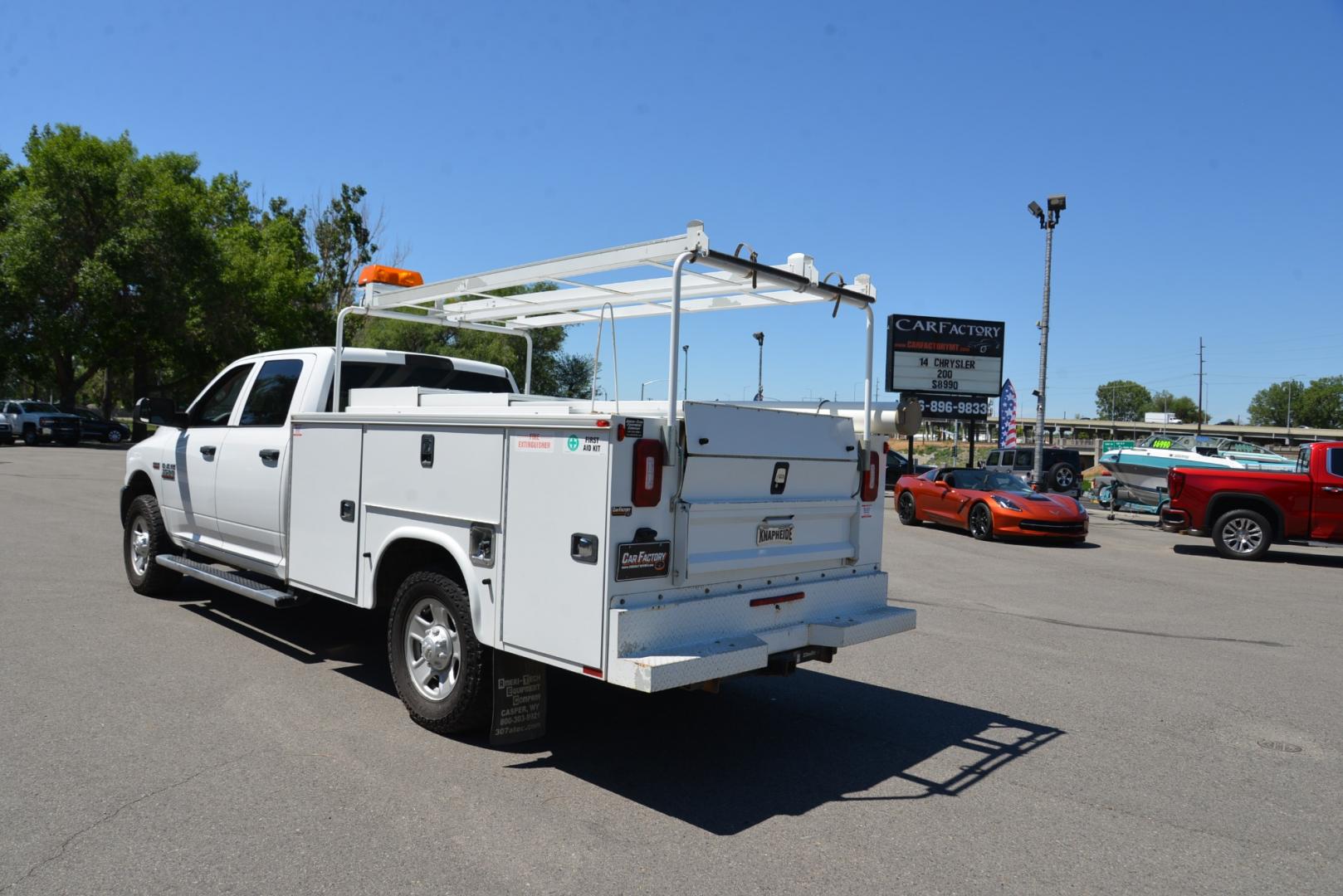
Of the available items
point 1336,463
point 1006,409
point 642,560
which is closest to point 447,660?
point 642,560

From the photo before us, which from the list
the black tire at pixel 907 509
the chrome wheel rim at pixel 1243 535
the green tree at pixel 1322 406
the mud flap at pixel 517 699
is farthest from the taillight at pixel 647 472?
the green tree at pixel 1322 406

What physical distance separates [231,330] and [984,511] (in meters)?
34.6

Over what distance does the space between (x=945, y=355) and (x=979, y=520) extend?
46.2 feet

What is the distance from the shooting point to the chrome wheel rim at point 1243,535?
15.0m

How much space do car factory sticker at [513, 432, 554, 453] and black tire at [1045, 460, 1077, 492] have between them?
29.1 meters

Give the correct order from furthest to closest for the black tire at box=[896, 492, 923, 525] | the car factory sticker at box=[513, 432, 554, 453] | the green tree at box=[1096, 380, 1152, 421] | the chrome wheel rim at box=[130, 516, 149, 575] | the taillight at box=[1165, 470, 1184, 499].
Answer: the green tree at box=[1096, 380, 1152, 421]
the black tire at box=[896, 492, 923, 525]
the taillight at box=[1165, 470, 1184, 499]
the chrome wheel rim at box=[130, 516, 149, 575]
the car factory sticker at box=[513, 432, 554, 453]

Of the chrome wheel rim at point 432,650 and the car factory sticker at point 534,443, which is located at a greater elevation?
the car factory sticker at point 534,443

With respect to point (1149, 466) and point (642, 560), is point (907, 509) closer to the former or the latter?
point (1149, 466)

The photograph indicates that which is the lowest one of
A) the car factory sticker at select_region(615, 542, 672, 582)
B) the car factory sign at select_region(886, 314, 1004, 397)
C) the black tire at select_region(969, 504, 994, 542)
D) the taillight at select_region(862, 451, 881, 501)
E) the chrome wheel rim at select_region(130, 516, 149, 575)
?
the black tire at select_region(969, 504, 994, 542)

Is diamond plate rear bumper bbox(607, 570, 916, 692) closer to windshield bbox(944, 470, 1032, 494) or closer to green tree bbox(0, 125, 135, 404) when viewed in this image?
windshield bbox(944, 470, 1032, 494)

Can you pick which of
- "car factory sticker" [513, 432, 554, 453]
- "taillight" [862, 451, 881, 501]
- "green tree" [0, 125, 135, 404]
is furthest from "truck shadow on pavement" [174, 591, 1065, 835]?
"green tree" [0, 125, 135, 404]

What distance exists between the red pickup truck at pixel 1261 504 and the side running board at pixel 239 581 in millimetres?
13946

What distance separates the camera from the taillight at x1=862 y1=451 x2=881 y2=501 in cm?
557

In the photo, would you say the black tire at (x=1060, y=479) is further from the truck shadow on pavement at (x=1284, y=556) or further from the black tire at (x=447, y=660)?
the black tire at (x=447, y=660)
